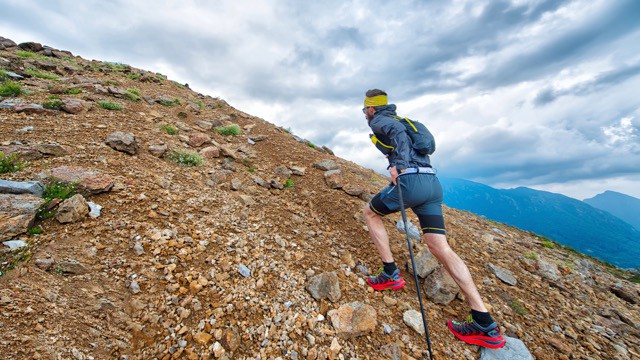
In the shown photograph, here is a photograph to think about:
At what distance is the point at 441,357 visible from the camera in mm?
3592

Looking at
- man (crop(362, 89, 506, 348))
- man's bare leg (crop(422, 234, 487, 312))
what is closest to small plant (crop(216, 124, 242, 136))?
man (crop(362, 89, 506, 348))

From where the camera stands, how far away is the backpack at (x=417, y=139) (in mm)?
4332

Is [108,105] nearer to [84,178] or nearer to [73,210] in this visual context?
[84,178]

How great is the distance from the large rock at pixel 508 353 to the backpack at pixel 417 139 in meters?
3.15

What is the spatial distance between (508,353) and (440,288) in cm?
121

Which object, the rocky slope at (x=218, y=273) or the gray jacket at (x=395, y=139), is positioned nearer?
the rocky slope at (x=218, y=273)

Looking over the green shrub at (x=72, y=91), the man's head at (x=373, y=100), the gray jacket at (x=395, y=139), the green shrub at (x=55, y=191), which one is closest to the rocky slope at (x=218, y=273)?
the green shrub at (x=55, y=191)

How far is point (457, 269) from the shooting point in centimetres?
395

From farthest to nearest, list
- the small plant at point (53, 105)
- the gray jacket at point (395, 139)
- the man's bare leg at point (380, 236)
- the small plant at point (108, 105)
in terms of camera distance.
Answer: the small plant at point (108, 105) < the small plant at point (53, 105) < the man's bare leg at point (380, 236) < the gray jacket at point (395, 139)

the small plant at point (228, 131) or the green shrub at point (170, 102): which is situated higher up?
the green shrub at point (170, 102)

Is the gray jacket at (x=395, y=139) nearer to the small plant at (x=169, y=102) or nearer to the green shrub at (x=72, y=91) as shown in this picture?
the small plant at (x=169, y=102)

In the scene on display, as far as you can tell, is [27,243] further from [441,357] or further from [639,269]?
[639,269]

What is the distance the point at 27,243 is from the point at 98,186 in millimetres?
1431

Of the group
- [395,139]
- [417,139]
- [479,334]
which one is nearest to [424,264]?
[479,334]
